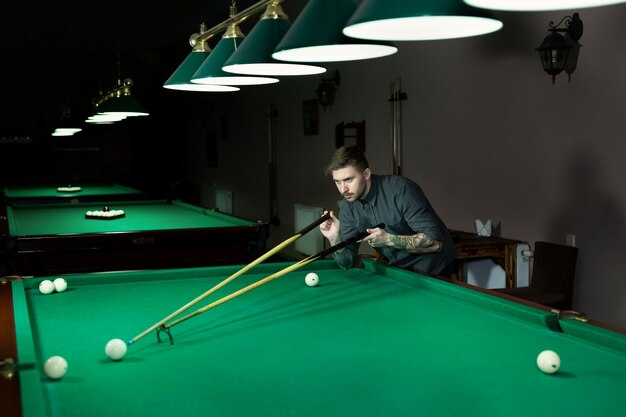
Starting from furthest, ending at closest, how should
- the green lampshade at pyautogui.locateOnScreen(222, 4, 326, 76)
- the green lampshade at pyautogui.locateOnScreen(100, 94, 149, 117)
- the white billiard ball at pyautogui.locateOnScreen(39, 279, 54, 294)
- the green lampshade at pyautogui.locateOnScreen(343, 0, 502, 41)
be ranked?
the green lampshade at pyautogui.locateOnScreen(100, 94, 149, 117) < the white billiard ball at pyautogui.locateOnScreen(39, 279, 54, 294) < the green lampshade at pyautogui.locateOnScreen(222, 4, 326, 76) < the green lampshade at pyautogui.locateOnScreen(343, 0, 502, 41)

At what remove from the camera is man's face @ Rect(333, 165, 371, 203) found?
354cm

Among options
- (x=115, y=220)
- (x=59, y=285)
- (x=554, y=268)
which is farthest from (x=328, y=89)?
(x=59, y=285)

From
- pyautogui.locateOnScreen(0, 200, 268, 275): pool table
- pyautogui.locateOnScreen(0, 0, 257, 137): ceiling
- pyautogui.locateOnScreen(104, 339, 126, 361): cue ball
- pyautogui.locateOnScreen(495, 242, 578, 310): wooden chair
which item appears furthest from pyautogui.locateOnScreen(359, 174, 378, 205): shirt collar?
pyautogui.locateOnScreen(0, 0, 257, 137): ceiling

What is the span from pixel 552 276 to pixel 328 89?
142 inches

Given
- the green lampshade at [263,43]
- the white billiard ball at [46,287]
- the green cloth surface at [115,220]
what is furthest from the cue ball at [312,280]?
the green cloth surface at [115,220]

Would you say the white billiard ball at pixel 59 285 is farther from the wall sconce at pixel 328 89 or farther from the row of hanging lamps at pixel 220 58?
the wall sconce at pixel 328 89

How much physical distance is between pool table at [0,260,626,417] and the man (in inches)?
19.6

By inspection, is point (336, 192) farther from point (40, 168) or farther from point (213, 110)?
point (40, 168)

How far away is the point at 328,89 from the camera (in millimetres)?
7258

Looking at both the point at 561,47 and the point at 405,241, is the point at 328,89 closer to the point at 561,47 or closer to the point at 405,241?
the point at 561,47

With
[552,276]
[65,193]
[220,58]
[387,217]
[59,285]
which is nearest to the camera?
[220,58]

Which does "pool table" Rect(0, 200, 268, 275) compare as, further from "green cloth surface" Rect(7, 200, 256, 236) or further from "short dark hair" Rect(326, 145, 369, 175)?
"short dark hair" Rect(326, 145, 369, 175)

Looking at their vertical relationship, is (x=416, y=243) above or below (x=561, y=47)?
below

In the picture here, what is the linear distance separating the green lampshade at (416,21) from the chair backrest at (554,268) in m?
2.64
